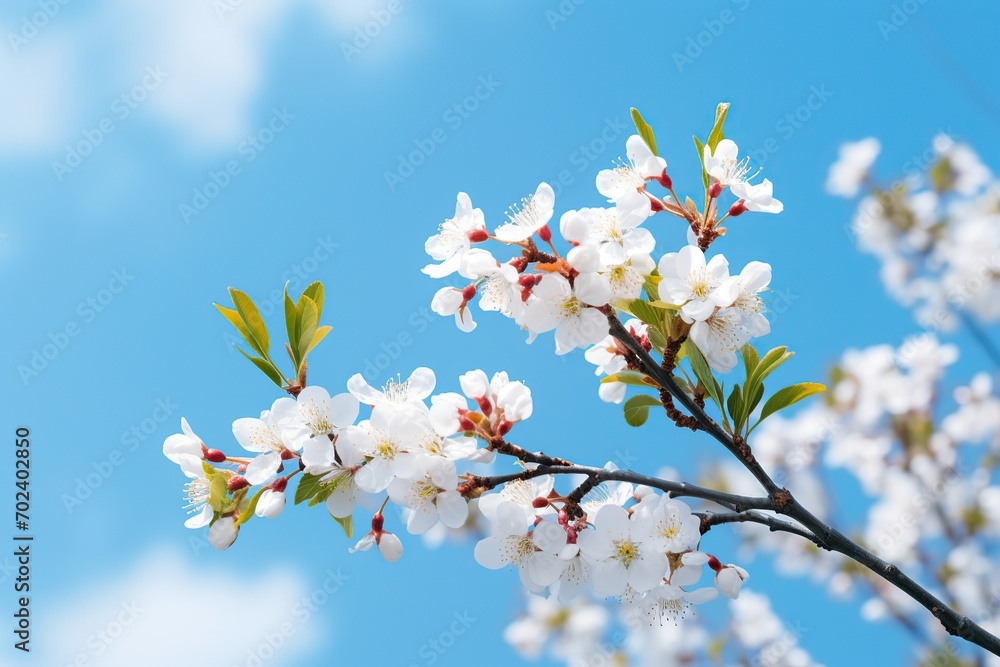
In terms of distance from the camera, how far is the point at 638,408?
1754mm

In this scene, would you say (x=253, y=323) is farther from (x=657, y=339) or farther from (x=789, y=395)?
(x=789, y=395)

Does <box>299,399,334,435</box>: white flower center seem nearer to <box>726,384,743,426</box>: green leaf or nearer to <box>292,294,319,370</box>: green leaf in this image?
<box>292,294,319,370</box>: green leaf

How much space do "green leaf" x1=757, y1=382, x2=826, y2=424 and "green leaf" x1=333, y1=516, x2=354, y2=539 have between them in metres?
0.87

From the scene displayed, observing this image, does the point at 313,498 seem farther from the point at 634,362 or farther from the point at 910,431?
the point at 910,431

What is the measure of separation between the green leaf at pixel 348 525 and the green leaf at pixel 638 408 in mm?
625

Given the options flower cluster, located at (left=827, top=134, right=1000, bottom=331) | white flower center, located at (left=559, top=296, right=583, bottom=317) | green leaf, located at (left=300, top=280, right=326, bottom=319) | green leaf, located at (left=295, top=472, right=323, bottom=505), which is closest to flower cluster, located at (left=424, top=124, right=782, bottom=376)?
white flower center, located at (left=559, top=296, right=583, bottom=317)

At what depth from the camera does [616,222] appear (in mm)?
1589

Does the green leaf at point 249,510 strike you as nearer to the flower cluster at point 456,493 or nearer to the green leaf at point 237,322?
the flower cluster at point 456,493

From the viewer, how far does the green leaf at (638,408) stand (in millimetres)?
1726

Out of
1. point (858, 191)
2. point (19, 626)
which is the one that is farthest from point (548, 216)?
point (858, 191)

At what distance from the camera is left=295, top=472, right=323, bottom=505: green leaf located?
1583 mm

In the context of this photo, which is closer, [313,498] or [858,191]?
[313,498]

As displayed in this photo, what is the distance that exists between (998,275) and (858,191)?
103 centimetres

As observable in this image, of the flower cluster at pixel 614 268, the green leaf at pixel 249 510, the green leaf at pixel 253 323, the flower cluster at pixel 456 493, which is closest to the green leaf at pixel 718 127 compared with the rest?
the flower cluster at pixel 614 268
